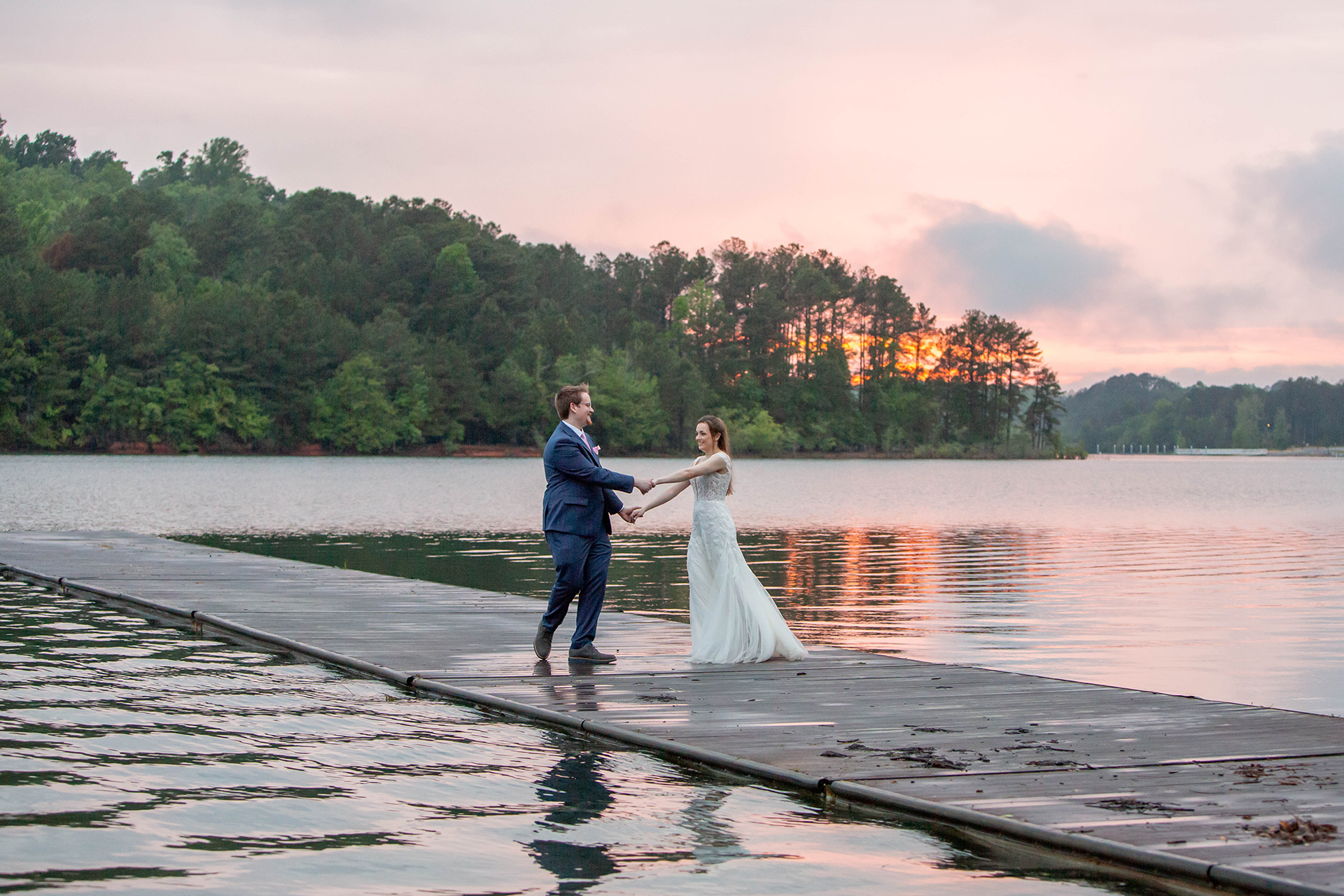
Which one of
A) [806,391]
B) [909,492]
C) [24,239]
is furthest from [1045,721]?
[806,391]

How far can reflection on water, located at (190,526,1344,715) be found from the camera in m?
13.5

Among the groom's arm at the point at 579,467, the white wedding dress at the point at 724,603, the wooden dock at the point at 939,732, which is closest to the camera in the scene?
A: the wooden dock at the point at 939,732

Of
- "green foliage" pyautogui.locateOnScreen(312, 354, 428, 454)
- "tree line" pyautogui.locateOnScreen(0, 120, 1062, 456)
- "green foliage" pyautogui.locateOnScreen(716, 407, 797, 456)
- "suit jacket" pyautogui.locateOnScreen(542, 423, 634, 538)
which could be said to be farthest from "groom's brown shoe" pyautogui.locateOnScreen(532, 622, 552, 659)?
"green foliage" pyautogui.locateOnScreen(716, 407, 797, 456)

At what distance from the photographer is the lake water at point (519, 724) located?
17.9ft

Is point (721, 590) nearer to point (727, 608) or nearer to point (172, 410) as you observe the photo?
point (727, 608)

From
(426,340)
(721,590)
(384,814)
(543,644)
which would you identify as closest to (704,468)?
(721,590)

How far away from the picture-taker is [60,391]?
104 metres

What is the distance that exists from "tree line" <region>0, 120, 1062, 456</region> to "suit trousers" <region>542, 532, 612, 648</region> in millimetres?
102956

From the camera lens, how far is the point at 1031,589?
21.3m

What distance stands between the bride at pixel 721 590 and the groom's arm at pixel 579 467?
65 centimetres

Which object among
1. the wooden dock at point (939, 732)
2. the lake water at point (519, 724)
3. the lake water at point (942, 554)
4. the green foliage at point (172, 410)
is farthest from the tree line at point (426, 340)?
the wooden dock at point (939, 732)

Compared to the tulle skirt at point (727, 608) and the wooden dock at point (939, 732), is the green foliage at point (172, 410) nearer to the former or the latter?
the wooden dock at point (939, 732)

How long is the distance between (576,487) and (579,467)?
22 centimetres

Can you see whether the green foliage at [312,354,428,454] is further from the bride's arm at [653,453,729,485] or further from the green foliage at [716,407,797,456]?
the bride's arm at [653,453,729,485]
